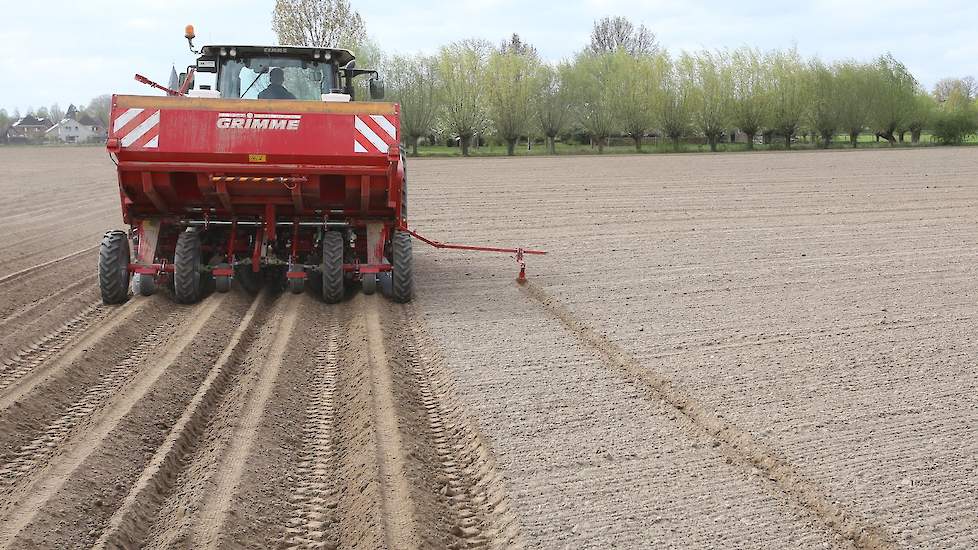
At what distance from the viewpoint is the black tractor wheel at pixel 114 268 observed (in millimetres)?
8039

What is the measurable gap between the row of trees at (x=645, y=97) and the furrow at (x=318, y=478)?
4645cm

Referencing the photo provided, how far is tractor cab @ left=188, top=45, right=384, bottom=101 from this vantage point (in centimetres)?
938

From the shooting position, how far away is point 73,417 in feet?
16.5

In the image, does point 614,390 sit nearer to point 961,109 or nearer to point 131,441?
point 131,441

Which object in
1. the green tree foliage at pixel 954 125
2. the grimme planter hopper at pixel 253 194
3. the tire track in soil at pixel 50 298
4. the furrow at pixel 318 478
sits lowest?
the furrow at pixel 318 478

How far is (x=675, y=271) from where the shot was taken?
1001 centimetres

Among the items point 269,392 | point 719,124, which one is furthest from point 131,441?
point 719,124

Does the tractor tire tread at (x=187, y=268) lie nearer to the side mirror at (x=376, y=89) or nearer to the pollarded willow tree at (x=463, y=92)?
the side mirror at (x=376, y=89)

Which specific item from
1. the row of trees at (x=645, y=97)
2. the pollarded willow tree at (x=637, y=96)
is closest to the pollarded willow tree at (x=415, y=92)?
the row of trees at (x=645, y=97)

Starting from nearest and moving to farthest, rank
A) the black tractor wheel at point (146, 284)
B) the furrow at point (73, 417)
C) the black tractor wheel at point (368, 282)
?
the furrow at point (73, 417) < the black tractor wheel at point (146, 284) < the black tractor wheel at point (368, 282)

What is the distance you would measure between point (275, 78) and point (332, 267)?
2575 millimetres

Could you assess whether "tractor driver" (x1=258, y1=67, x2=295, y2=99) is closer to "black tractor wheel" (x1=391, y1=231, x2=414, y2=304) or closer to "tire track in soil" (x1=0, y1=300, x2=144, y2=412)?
"black tractor wheel" (x1=391, y1=231, x2=414, y2=304)

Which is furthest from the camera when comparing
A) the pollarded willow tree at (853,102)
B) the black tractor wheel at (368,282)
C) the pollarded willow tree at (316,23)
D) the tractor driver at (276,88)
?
the pollarded willow tree at (853,102)

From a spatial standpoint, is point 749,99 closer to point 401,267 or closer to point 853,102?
point 853,102
